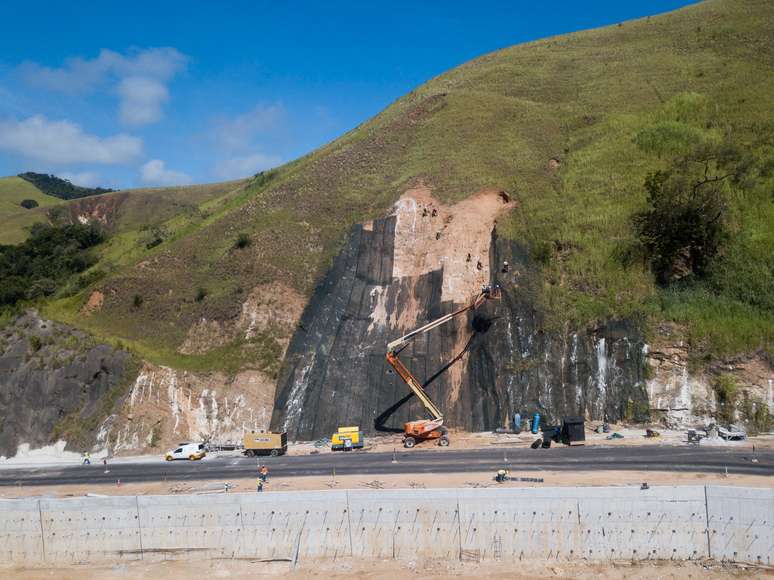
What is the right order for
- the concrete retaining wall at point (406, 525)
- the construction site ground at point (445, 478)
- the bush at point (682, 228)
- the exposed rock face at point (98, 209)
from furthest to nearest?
the exposed rock face at point (98, 209) → the bush at point (682, 228) → the construction site ground at point (445, 478) → the concrete retaining wall at point (406, 525)

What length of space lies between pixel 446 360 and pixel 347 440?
817 cm

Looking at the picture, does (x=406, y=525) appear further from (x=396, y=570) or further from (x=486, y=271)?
(x=486, y=271)

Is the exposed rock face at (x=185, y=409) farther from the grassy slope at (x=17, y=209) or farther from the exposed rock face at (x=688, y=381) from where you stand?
the grassy slope at (x=17, y=209)

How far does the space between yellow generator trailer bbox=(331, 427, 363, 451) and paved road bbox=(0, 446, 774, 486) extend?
791mm

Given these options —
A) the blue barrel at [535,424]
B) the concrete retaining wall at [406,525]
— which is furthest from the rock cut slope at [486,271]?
the concrete retaining wall at [406,525]

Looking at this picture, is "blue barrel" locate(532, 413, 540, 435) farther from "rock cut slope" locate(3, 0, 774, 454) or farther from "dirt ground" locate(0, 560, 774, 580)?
"dirt ground" locate(0, 560, 774, 580)

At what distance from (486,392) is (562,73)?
46.0 metres

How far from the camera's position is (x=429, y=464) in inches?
1214

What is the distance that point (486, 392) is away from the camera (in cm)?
3684

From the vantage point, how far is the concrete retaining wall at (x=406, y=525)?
2284 centimetres

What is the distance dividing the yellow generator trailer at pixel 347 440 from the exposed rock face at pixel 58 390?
15501mm

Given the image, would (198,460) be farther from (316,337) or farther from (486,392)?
(486,392)

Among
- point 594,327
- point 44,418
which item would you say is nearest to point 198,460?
point 44,418

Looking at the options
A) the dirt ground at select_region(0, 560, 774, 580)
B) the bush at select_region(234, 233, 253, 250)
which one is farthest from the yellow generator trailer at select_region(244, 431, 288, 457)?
the bush at select_region(234, 233, 253, 250)
